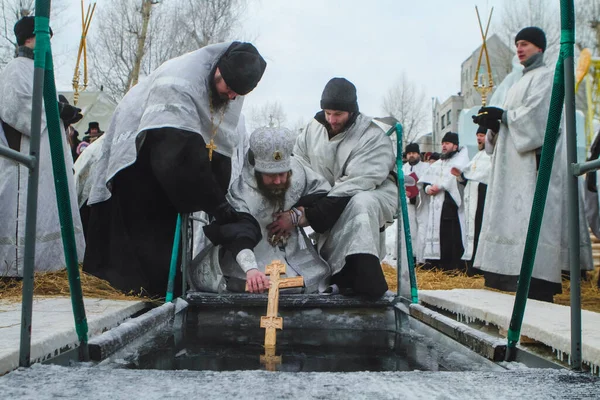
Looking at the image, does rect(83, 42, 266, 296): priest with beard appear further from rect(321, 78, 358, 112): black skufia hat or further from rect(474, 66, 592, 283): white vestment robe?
rect(474, 66, 592, 283): white vestment robe

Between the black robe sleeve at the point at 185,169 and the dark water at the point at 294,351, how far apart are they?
0.66 m

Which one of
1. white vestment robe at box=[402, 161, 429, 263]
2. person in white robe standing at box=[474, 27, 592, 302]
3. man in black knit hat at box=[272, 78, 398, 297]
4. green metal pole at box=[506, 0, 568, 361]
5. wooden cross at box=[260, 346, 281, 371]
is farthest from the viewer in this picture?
white vestment robe at box=[402, 161, 429, 263]

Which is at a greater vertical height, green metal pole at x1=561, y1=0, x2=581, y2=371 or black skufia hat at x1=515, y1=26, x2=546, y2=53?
black skufia hat at x1=515, y1=26, x2=546, y2=53

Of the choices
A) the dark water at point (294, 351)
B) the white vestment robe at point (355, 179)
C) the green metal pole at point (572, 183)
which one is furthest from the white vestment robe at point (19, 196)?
the green metal pole at point (572, 183)

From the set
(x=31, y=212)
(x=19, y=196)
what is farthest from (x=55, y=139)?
(x=19, y=196)

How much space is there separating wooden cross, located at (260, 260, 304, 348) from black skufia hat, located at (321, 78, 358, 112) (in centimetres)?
143

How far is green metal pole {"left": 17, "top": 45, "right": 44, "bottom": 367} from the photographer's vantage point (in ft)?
6.08

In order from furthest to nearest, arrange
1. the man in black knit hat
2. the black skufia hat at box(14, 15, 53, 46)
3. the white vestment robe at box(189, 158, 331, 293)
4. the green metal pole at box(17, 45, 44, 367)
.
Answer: the black skufia hat at box(14, 15, 53, 46) < the white vestment robe at box(189, 158, 331, 293) < the man in black knit hat < the green metal pole at box(17, 45, 44, 367)

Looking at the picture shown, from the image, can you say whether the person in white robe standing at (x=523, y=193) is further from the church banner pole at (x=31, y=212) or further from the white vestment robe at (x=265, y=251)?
the church banner pole at (x=31, y=212)

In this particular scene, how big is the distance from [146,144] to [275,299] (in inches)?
50.8

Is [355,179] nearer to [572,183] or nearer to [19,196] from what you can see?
[572,183]

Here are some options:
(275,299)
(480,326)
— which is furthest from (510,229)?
(275,299)

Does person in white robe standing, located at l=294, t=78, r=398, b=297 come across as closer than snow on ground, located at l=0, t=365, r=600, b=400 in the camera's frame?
No

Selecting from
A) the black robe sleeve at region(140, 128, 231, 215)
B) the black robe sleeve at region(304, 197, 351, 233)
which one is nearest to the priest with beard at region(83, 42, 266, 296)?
the black robe sleeve at region(140, 128, 231, 215)
